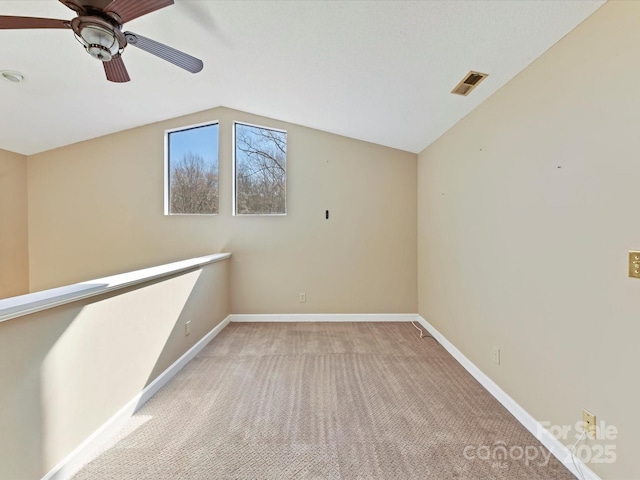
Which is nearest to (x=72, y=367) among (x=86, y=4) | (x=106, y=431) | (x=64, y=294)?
(x=64, y=294)

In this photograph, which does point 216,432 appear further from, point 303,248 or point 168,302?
point 303,248

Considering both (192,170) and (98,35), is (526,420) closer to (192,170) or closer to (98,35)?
(98,35)

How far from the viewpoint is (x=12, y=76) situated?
2410 mm

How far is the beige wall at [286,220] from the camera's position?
3.77 metres

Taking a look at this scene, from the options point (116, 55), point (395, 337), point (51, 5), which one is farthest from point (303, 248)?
point (51, 5)

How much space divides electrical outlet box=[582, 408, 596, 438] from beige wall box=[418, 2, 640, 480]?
0.03 m

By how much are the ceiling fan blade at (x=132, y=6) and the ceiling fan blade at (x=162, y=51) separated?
0.40 ft

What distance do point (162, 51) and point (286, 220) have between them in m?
2.31

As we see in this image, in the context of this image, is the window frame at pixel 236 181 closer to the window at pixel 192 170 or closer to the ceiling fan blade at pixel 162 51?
the window at pixel 192 170

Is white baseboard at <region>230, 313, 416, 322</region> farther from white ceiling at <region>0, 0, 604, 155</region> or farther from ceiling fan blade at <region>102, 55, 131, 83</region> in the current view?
ceiling fan blade at <region>102, 55, 131, 83</region>

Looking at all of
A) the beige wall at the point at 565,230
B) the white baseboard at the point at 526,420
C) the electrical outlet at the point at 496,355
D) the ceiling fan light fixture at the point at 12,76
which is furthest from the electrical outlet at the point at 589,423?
the ceiling fan light fixture at the point at 12,76

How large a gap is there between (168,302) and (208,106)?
2.68m

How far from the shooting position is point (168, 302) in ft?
7.57

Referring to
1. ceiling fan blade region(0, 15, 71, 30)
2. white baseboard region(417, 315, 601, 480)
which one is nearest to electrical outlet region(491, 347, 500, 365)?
white baseboard region(417, 315, 601, 480)
